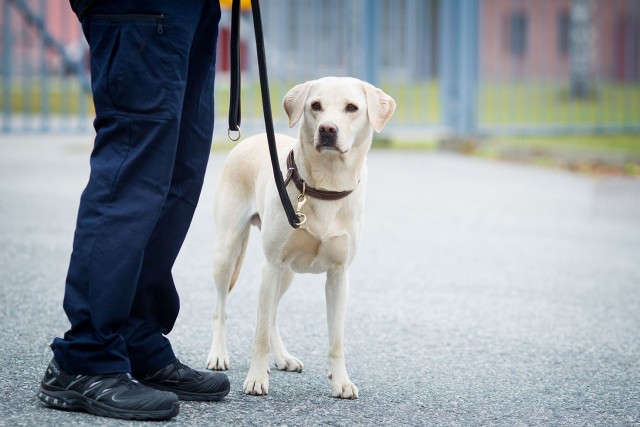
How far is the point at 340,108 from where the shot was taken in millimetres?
3920

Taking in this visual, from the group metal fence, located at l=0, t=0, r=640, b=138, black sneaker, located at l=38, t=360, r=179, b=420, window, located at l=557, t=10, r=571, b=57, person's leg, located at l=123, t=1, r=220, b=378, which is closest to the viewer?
black sneaker, located at l=38, t=360, r=179, b=420

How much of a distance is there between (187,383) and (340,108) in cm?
115

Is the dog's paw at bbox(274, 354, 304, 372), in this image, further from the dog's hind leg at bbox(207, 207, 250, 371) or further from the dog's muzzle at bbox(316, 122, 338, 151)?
the dog's muzzle at bbox(316, 122, 338, 151)

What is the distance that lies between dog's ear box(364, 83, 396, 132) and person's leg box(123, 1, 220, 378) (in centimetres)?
61

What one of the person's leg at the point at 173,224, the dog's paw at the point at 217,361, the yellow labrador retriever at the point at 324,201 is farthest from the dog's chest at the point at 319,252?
the dog's paw at the point at 217,361

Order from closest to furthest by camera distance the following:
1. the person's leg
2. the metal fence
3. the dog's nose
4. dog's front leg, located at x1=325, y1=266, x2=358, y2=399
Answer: the person's leg < the dog's nose < dog's front leg, located at x1=325, y1=266, x2=358, y2=399 < the metal fence

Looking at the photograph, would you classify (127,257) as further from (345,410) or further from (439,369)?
(439,369)

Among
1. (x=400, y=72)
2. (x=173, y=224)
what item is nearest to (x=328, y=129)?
(x=173, y=224)

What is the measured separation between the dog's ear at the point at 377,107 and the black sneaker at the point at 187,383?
1.11 m

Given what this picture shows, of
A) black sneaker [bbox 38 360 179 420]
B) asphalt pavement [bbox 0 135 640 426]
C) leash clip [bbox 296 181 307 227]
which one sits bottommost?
asphalt pavement [bbox 0 135 640 426]

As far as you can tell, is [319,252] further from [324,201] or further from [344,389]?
[344,389]

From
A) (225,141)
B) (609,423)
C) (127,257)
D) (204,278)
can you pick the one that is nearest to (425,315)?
(204,278)

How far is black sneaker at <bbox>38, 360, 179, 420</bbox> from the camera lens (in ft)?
11.1

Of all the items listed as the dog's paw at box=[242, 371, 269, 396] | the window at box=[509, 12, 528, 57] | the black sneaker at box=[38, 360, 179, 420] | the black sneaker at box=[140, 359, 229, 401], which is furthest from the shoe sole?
the window at box=[509, 12, 528, 57]
